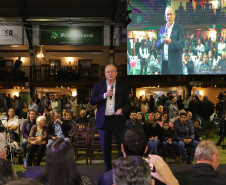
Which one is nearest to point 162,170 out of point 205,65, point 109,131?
point 109,131

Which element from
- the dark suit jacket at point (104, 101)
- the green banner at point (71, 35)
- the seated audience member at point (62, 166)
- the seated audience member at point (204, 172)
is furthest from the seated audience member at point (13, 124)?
the green banner at point (71, 35)

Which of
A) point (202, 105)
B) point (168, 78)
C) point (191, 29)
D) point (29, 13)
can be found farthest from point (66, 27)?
point (202, 105)

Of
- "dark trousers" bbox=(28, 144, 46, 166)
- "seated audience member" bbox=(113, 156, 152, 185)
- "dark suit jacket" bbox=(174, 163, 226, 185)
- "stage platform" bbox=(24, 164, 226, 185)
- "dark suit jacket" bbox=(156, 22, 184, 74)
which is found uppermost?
"dark suit jacket" bbox=(156, 22, 184, 74)

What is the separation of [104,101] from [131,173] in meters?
3.16

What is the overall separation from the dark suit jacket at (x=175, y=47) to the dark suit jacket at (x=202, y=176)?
1121 centimetres

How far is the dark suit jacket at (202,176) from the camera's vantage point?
2.77m

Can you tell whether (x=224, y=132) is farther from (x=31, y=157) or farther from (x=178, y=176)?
(x=178, y=176)

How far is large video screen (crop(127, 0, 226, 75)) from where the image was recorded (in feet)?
44.4

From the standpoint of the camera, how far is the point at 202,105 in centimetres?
1360

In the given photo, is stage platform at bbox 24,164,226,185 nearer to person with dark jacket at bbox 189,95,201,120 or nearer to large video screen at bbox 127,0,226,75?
person with dark jacket at bbox 189,95,201,120

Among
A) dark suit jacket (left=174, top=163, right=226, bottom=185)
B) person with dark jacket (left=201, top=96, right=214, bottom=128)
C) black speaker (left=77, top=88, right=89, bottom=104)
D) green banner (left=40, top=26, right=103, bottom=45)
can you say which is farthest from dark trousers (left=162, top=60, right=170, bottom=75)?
dark suit jacket (left=174, top=163, right=226, bottom=185)

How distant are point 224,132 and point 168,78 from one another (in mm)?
9268

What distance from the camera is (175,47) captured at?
1388cm

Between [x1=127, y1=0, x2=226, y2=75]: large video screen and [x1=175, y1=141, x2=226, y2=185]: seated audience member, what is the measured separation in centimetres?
1107
